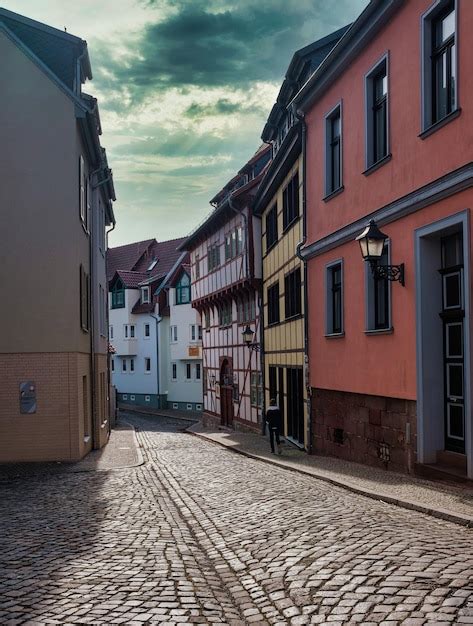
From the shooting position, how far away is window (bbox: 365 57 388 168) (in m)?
14.2

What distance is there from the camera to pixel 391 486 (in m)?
11.3

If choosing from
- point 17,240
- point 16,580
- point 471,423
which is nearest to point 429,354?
point 471,423

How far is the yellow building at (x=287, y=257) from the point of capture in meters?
20.9

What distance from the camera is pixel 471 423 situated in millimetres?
10586

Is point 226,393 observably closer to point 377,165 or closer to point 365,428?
point 365,428

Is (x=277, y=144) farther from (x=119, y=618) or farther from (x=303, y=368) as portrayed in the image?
(x=119, y=618)

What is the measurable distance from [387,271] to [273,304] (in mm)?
14061

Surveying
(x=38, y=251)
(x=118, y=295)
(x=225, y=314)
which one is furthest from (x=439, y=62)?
(x=118, y=295)

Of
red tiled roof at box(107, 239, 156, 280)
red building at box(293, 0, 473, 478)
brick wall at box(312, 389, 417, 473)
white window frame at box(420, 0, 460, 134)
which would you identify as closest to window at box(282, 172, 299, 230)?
red building at box(293, 0, 473, 478)

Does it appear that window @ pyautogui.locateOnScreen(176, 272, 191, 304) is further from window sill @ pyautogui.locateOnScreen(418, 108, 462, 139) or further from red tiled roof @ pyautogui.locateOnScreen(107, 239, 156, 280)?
window sill @ pyautogui.locateOnScreen(418, 108, 462, 139)

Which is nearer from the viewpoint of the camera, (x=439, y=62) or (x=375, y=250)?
(x=439, y=62)

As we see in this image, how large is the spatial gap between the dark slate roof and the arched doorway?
59.3 feet

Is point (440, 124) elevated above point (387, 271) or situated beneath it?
elevated above

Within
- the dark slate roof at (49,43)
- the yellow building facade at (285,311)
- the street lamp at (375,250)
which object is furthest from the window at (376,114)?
the dark slate roof at (49,43)
